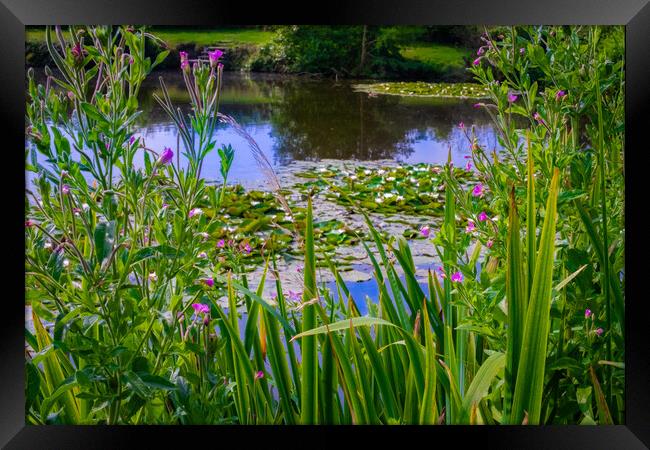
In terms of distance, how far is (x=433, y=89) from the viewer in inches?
100

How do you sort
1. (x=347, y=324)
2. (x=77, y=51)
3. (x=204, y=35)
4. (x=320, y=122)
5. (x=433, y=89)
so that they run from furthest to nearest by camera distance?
1. (x=320, y=122)
2. (x=433, y=89)
3. (x=204, y=35)
4. (x=347, y=324)
5. (x=77, y=51)

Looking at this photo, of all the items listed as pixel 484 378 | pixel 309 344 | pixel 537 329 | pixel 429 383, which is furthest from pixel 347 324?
pixel 537 329

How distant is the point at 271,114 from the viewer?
261 cm

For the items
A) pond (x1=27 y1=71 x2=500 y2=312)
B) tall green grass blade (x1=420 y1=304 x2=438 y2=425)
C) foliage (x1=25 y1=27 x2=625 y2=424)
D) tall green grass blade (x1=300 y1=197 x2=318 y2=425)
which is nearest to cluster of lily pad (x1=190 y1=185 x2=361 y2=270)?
pond (x1=27 y1=71 x2=500 y2=312)

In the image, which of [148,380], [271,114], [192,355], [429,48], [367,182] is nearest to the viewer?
[148,380]

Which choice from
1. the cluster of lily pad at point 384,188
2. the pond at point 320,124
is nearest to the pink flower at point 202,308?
the pond at point 320,124

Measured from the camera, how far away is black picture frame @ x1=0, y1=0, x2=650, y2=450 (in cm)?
203

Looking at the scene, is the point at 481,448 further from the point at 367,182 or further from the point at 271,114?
the point at 271,114

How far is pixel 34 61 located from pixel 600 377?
6.67ft

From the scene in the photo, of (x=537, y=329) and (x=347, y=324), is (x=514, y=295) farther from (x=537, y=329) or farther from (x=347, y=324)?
(x=347, y=324)
